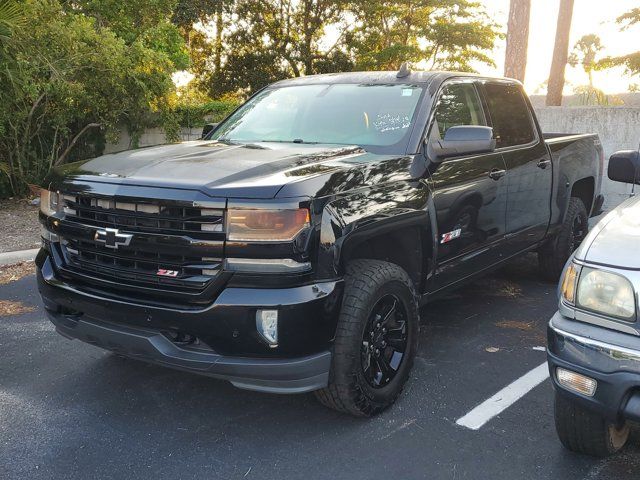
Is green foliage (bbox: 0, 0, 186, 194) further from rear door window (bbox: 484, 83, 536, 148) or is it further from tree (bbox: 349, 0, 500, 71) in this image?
tree (bbox: 349, 0, 500, 71)

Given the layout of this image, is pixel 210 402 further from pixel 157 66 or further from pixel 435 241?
pixel 157 66

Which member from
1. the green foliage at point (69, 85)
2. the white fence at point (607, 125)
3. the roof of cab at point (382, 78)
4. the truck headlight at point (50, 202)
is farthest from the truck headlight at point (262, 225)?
the white fence at point (607, 125)

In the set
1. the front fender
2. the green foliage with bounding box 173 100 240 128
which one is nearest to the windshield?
the front fender

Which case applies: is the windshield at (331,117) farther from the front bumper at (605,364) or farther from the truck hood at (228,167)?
the front bumper at (605,364)

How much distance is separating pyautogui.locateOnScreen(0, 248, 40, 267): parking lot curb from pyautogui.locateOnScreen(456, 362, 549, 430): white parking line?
199 inches

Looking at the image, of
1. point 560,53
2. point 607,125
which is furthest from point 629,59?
point 607,125

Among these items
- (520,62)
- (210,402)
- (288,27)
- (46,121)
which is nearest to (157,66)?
(46,121)

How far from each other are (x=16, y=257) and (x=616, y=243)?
→ 5.98 metres

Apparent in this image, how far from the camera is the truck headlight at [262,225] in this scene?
2746 mm

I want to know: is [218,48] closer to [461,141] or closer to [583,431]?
[461,141]

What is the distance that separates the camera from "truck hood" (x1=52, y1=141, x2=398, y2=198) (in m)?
2.82

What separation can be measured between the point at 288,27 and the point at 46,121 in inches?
592

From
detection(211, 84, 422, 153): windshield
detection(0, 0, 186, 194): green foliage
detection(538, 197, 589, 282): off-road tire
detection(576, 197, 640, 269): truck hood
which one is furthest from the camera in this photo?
detection(0, 0, 186, 194): green foliage

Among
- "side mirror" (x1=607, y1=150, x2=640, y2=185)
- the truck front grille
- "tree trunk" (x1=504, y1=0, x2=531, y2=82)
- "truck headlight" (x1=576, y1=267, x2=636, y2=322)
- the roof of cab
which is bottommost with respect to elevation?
"truck headlight" (x1=576, y1=267, x2=636, y2=322)
